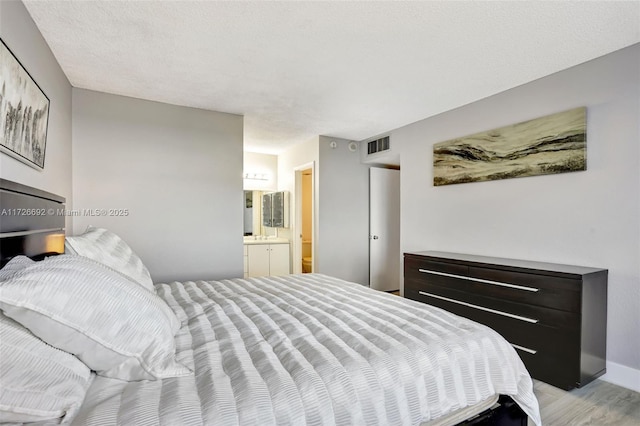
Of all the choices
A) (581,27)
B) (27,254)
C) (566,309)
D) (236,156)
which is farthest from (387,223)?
(27,254)

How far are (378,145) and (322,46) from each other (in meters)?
2.62

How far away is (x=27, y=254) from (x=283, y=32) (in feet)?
6.21

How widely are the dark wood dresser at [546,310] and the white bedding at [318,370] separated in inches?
42.3

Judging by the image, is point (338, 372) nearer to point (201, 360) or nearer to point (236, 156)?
point (201, 360)

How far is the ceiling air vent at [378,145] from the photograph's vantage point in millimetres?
4500

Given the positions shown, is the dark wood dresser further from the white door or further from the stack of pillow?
the stack of pillow

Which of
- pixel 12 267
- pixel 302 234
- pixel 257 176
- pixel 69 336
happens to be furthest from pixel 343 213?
pixel 69 336

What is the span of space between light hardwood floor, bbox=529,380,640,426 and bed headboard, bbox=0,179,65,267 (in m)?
2.91

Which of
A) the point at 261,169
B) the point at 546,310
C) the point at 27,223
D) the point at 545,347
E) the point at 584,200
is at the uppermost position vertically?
the point at 261,169

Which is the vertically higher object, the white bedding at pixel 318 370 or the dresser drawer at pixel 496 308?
the white bedding at pixel 318 370

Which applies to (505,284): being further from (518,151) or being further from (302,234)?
(302,234)

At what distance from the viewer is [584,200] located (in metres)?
2.47

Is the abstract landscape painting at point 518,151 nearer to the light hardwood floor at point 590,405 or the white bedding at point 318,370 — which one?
the light hardwood floor at point 590,405

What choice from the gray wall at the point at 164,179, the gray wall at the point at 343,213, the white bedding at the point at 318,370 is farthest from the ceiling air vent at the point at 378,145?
the white bedding at the point at 318,370
